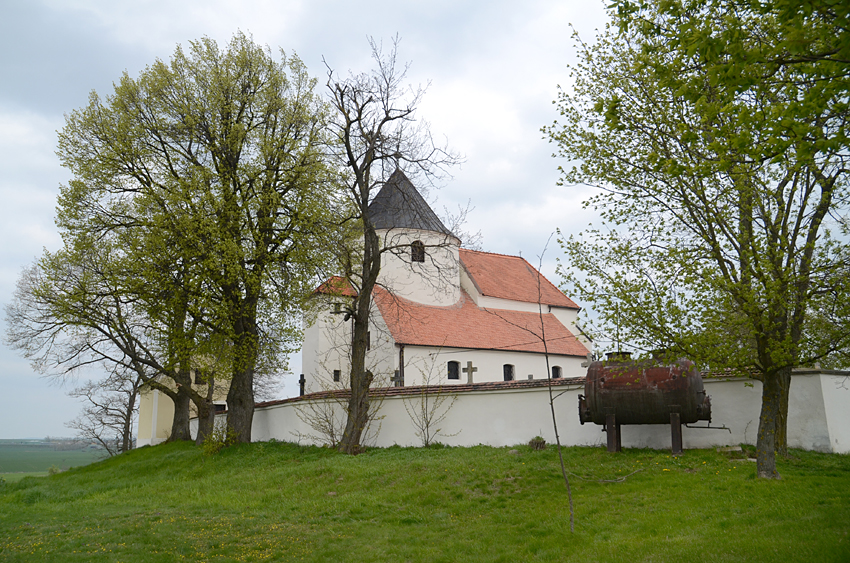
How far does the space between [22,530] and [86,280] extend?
1151 centimetres

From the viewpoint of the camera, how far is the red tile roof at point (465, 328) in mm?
27781

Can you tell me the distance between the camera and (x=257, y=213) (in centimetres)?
2077

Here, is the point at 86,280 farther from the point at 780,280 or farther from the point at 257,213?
the point at 780,280

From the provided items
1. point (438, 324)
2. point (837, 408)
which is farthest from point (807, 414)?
point (438, 324)

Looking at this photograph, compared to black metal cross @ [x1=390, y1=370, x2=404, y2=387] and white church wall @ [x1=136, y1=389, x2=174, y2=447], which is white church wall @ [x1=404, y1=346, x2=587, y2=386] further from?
white church wall @ [x1=136, y1=389, x2=174, y2=447]

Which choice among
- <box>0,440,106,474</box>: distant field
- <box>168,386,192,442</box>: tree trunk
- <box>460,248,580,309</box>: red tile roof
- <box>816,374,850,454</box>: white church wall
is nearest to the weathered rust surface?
<box>816,374,850,454</box>: white church wall

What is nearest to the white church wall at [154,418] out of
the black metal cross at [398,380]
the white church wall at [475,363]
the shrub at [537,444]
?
the white church wall at [475,363]

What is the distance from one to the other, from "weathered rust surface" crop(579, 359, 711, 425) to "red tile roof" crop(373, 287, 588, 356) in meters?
12.7

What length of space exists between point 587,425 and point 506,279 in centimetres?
2155

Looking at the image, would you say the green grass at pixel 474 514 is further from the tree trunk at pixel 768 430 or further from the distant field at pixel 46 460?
the distant field at pixel 46 460

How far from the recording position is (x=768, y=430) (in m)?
10.4

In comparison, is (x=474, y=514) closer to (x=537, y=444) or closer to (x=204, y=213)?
(x=537, y=444)

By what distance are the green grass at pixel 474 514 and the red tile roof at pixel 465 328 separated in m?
12.0

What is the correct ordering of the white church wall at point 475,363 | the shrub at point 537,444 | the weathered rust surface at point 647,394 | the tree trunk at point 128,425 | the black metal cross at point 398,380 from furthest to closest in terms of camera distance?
the tree trunk at point 128,425 < the white church wall at point 475,363 < the black metal cross at point 398,380 < the shrub at point 537,444 < the weathered rust surface at point 647,394
